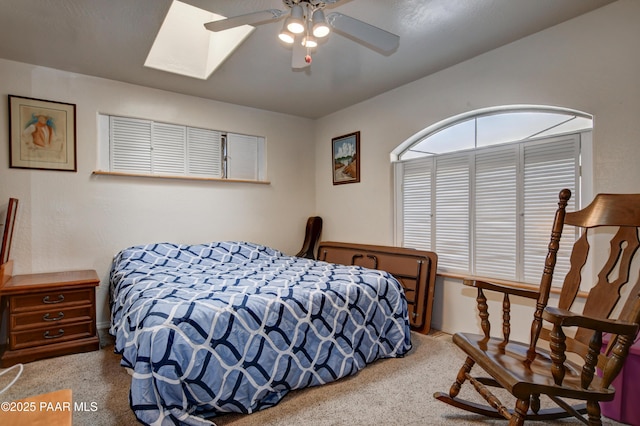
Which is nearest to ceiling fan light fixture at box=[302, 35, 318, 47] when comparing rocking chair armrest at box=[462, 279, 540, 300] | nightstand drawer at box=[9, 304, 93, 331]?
rocking chair armrest at box=[462, 279, 540, 300]

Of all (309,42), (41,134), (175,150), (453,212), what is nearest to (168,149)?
(175,150)

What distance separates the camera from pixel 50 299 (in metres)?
2.58

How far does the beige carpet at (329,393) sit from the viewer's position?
1781 millimetres

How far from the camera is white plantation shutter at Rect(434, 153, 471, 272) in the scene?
9.87 ft

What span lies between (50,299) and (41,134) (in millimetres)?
1479

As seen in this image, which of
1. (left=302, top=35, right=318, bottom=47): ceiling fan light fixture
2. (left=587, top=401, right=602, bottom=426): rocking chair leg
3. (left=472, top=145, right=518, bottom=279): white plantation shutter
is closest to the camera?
(left=587, top=401, right=602, bottom=426): rocking chair leg

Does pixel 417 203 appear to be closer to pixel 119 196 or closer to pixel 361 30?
pixel 361 30

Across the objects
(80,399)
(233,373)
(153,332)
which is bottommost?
(80,399)

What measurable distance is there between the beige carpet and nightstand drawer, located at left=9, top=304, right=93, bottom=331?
275 millimetres

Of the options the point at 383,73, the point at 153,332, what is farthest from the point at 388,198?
the point at 153,332

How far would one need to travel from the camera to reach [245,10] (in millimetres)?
2135

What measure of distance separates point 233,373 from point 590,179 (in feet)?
8.62

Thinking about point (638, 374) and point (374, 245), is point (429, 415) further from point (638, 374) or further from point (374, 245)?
point (374, 245)

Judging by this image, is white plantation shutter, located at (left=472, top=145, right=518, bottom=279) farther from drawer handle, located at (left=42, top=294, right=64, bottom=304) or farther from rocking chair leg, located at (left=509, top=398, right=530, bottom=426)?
drawer handle, located at (left=42, top=294, right=64, bottom=304)
